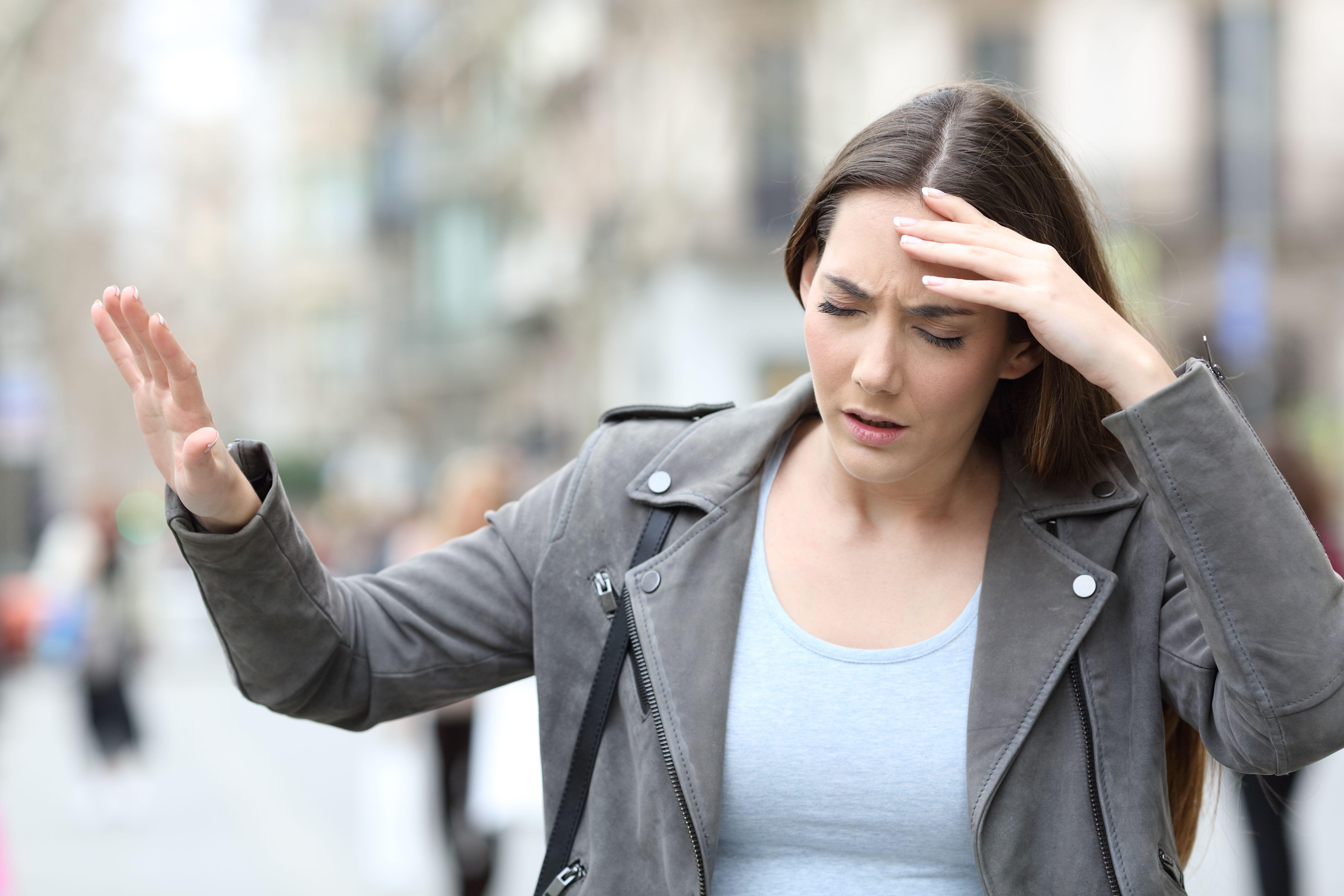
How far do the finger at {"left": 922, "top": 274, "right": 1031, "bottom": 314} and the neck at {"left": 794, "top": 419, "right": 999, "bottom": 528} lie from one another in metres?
0.30

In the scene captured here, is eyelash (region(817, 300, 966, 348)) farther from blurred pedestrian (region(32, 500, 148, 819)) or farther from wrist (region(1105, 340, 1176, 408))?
blurred pedestrian (region(32, 500, 148, 819))

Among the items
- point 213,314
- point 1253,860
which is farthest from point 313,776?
point 213,314

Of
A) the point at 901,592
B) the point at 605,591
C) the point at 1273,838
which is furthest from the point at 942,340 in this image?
the point at 1273,838

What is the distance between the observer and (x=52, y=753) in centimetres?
1253

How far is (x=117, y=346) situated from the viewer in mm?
2086

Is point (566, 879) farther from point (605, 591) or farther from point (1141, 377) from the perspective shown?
point (1141, 377)

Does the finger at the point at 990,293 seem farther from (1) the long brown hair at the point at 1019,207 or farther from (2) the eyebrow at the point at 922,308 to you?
(1) the long brown hair at the point at 1019,207

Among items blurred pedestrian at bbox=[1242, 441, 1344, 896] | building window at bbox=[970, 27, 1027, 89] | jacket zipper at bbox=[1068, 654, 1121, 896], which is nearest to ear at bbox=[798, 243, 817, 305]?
jacket zipper at bbox=[1068, 654, 1121, 896]

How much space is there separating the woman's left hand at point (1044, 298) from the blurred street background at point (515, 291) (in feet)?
1.26

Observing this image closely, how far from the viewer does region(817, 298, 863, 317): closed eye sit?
2.09 meters

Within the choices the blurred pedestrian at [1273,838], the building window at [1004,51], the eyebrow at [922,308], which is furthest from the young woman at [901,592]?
the building window at [1004,51]

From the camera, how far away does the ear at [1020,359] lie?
220 centimetres

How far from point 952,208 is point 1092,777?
0.78 m

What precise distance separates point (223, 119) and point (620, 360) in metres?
34.7
